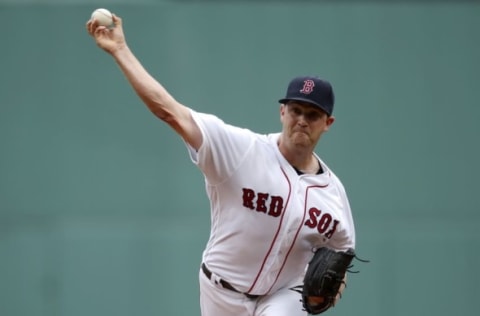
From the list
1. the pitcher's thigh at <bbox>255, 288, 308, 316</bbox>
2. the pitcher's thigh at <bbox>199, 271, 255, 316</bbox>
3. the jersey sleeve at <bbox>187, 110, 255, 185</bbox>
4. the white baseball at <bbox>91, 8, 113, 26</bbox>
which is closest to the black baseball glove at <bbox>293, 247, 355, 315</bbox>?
the pitcher's thigh at <bbox>255, 288, 308, 316</bbox>

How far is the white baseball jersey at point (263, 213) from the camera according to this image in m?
4.18

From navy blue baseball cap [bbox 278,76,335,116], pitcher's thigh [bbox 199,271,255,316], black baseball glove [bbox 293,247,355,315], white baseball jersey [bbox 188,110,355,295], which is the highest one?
navy blue baseball cap [bbox 278,76,335,116]

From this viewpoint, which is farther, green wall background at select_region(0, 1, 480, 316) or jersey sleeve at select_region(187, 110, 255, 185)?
green wall background at select_region(0, 1, 480, 316)

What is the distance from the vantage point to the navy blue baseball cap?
4230 mm

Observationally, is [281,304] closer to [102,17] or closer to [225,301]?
[225,301]

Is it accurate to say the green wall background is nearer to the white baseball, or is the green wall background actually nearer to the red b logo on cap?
the red b logo on cap

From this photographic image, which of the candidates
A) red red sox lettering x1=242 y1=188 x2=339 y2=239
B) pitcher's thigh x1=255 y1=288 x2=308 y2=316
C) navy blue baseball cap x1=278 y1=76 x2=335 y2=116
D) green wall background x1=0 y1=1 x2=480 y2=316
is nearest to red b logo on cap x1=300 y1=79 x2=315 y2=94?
navy blue baseball cap x1=278 y1=76 x2=335 y2=116

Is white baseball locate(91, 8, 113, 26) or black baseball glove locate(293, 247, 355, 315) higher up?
white baseball locate(91, 8, 113, 26)

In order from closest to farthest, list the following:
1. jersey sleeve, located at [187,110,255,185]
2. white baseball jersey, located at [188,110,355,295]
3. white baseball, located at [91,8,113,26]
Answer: white baseball, located at [91,8,113,26] < jersey sleeve, located at [187,110,255,185] < white baseball jersey, located at [188,110,355,295]

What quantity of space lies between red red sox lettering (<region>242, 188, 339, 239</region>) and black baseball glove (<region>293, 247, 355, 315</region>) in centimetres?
11

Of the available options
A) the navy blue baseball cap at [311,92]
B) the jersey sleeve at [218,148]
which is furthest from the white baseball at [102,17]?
the navy blue baseball cap at [311,92]

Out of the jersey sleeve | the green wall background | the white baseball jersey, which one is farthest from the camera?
the green wall background

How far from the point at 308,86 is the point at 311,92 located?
0.09 ft

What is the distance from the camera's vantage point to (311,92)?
424 centimetres
